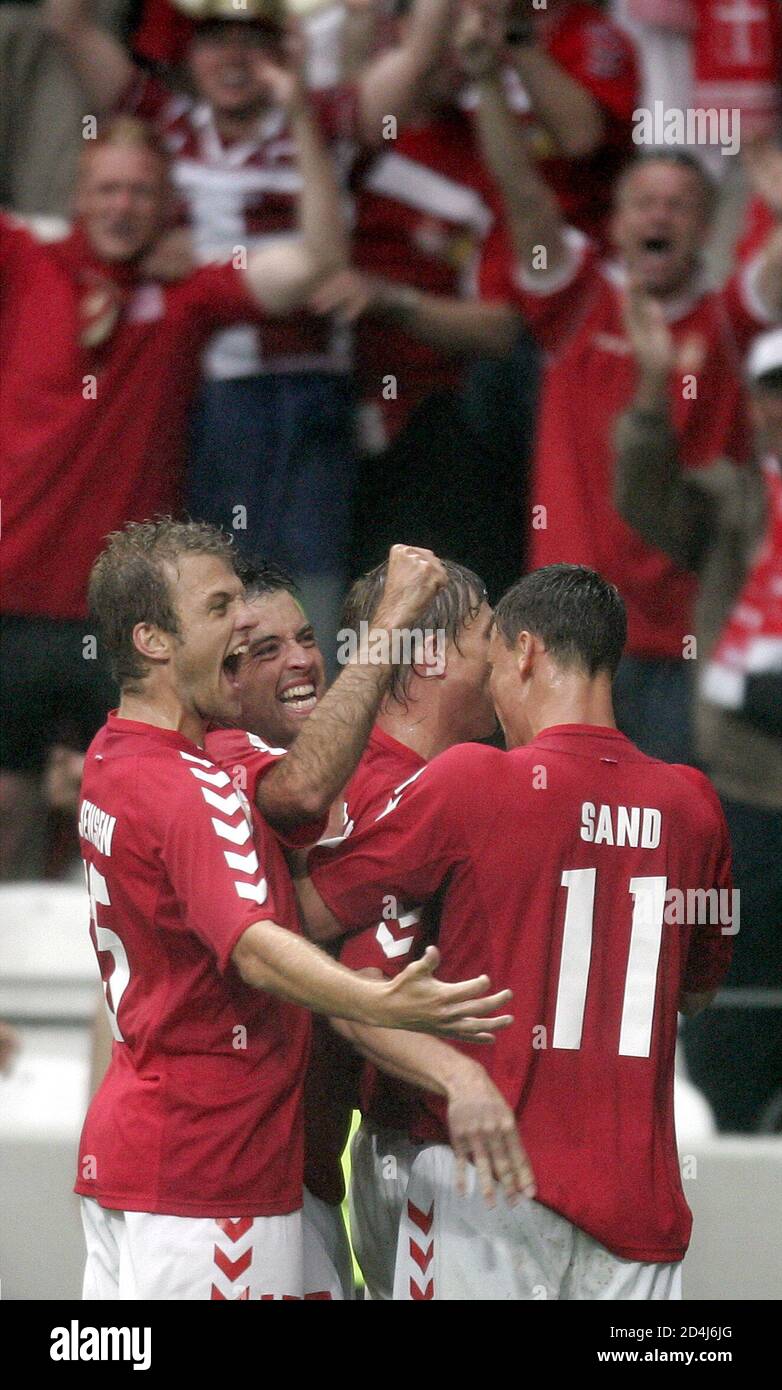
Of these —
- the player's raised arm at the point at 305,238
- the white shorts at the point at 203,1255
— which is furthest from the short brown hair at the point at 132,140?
the white shorts at the point at 203,1255

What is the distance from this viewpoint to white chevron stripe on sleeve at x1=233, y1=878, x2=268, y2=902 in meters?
2.33

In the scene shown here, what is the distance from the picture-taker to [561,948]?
2539 mm

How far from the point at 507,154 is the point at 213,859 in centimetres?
251

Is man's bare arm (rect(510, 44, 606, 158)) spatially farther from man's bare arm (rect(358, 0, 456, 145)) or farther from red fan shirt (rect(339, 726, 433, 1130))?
red fan shirt (rect(339, 726, 433, 1130))

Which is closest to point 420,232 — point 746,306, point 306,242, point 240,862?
point 306,242

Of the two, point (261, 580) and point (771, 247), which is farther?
point (771, 247)

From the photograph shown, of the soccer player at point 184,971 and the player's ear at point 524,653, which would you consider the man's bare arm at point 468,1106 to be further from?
the player's ear at point 524,653

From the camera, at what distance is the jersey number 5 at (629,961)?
2535mm

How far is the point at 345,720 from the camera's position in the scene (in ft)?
8.18

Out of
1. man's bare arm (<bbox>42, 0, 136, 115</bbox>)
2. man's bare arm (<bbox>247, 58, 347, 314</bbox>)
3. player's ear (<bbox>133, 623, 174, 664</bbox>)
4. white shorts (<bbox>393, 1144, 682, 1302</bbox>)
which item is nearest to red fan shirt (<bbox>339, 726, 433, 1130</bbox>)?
white shorts (<bbox>393, 1144, 682, 1302</bbox>)

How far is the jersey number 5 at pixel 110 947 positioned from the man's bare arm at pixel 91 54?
283 centimetres

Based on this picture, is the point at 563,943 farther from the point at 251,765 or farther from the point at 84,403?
the point at 84,403
